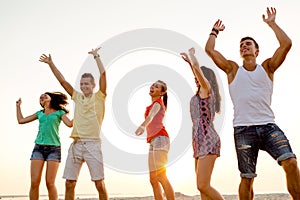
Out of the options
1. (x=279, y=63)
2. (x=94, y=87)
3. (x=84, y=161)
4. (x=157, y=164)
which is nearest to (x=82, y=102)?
(x=94, y=87)

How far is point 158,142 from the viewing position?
8555 millimetres

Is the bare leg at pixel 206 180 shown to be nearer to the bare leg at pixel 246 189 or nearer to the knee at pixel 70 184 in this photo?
the bare leg at pixel 246 189

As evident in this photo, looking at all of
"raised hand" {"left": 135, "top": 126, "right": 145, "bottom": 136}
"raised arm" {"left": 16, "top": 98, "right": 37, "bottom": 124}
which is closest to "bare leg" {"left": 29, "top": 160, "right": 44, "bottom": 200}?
"raised arm" {"left": 16, "top": 98, "right": 37, "bottom": 124}

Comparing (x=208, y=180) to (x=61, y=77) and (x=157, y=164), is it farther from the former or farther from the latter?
(x=61, y=77)

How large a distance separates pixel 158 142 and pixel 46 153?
2.37 metres

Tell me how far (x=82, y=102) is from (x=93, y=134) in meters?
0.69

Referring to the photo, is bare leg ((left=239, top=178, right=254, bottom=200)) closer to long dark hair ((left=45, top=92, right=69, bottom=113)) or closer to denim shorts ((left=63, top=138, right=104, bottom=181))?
denim shorts ((left=63, top=138, right=104, bottom=181))

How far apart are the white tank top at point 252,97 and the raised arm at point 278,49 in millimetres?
139

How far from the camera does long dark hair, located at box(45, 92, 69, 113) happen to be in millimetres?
9828

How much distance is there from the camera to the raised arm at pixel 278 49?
665 centimetres

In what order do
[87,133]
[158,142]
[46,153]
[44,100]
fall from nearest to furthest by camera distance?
[158,142], [87,133], [46,153], [44,100]

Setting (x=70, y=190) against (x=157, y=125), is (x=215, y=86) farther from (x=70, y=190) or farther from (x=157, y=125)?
(x=70, y=190)

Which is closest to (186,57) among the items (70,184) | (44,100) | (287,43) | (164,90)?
(287,43)

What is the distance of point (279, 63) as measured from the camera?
22.0 feet
